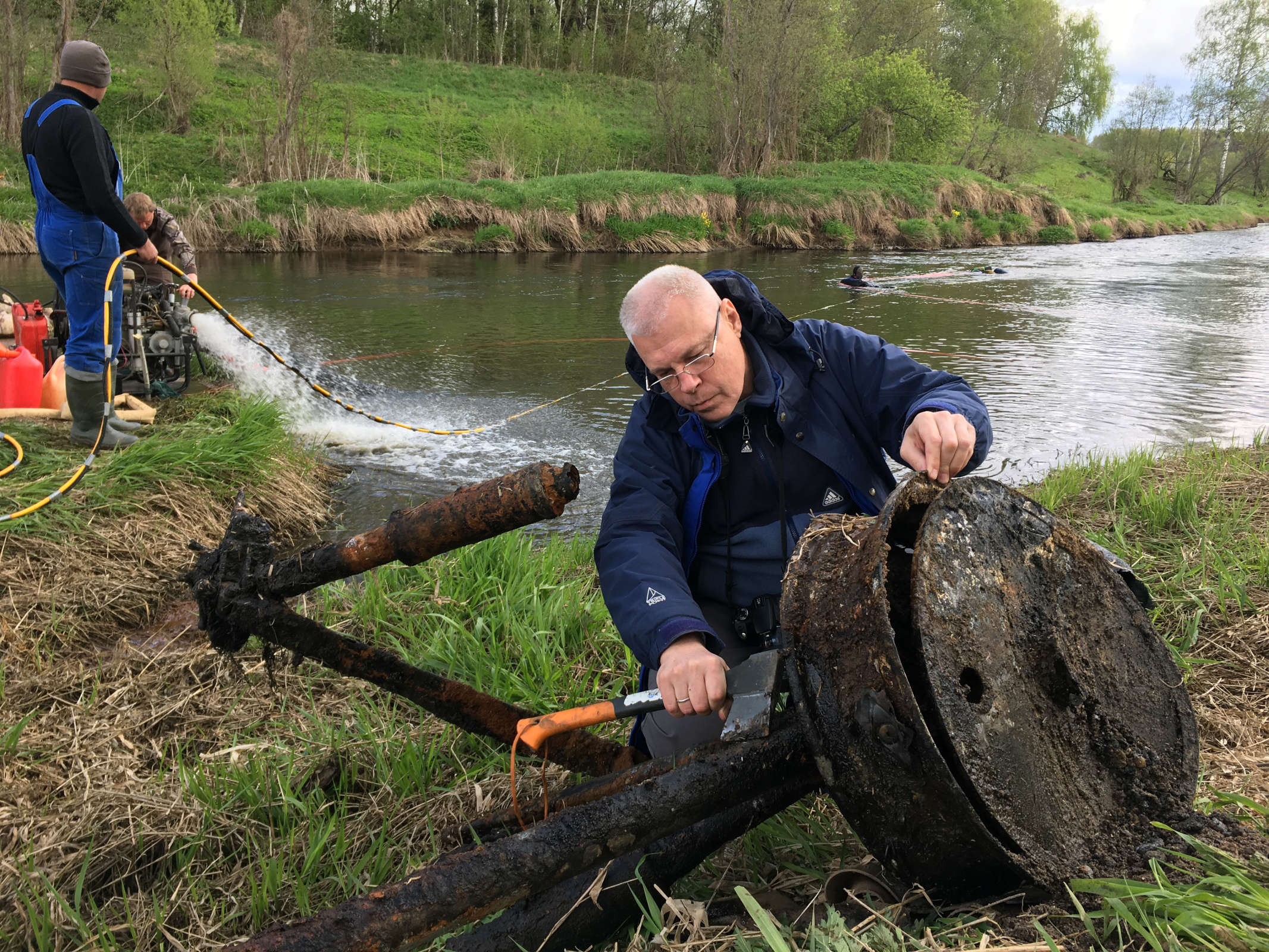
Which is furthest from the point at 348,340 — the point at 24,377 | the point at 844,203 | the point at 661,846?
the point at 844,203

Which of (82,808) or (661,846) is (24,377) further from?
(661,846)

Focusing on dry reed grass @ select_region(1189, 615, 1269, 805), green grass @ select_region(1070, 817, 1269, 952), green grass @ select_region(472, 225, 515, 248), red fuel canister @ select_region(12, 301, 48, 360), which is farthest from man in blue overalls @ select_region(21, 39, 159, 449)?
green grass @ select_region(472, 225, 515, 248)

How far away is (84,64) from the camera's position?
207 inches

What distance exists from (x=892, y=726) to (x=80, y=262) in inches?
239

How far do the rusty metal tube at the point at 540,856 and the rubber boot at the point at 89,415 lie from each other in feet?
16.6

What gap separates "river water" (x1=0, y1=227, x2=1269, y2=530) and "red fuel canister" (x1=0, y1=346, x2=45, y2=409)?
1982mm

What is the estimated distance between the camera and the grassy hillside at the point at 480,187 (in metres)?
21.5

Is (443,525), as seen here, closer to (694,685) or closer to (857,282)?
(694,685)

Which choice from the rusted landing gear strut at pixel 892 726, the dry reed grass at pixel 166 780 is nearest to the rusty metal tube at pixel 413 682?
the rusted landing gear strut at pixel 892 726

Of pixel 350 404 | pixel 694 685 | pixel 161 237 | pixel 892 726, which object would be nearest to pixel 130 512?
pixel 350 404

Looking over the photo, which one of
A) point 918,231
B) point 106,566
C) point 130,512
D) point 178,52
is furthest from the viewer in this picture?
point 178,52

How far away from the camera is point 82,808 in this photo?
8.70 ft

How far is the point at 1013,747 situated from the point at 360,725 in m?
2.18

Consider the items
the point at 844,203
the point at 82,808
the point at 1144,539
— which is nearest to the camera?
the point at 82,808
